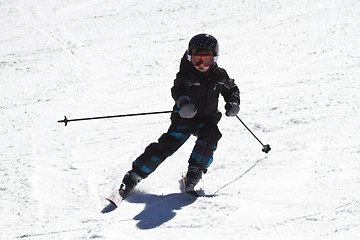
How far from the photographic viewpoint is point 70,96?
7.32 m

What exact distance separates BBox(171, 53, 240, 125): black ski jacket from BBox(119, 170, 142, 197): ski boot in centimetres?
58

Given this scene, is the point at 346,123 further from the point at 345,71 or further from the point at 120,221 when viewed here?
the point at 120,221

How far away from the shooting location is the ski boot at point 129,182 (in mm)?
3824

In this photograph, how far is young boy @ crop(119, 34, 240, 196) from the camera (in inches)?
150

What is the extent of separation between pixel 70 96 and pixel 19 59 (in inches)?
118

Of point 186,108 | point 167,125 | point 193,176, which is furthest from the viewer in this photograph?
point 167,125

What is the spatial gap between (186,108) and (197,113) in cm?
37

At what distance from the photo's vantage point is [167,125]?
18.5ft

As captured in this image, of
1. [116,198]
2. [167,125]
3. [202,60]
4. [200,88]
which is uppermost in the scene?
[202,60]

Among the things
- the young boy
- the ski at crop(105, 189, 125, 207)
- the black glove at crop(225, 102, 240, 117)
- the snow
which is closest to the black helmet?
the young boy

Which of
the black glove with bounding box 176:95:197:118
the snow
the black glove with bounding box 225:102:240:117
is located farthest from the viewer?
the black glove with bounding box 225:102:240:117

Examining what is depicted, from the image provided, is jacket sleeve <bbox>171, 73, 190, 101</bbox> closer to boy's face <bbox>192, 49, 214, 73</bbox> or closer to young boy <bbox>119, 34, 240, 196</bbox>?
young boy <bbox>119, 34, 240, 196</bbox>

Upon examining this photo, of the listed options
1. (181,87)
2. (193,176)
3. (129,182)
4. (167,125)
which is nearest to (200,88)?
(181,87)

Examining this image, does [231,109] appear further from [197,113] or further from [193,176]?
[193,176]
